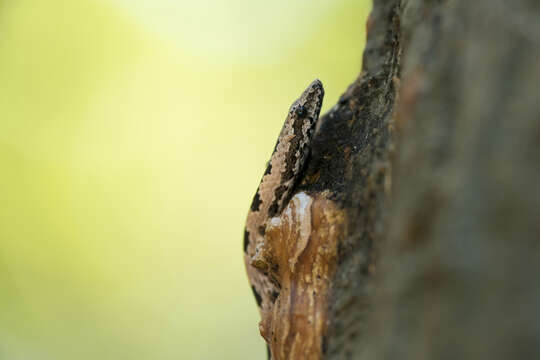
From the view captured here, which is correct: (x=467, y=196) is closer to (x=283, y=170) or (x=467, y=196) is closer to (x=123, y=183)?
(x=283, y=170)

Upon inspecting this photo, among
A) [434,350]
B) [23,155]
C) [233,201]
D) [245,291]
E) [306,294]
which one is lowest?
[434,350]

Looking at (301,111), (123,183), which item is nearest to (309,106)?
(301,111)

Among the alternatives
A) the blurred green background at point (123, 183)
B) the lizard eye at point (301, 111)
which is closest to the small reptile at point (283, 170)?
the lizard eye at point (301, 111)

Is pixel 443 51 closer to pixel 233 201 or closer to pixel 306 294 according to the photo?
pixel 306 294

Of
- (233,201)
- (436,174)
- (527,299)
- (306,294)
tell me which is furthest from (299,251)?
(233,201)

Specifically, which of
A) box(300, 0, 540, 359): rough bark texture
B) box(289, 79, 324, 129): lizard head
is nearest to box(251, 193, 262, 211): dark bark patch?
box(289, 79, 324, 129): lizard head

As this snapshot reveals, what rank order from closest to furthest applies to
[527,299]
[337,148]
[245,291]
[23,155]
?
[527,299] < [337,148] < [23,155] < [245,291]

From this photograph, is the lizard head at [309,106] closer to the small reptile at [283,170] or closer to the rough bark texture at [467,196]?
Answer: the small reptile at [283,170]
